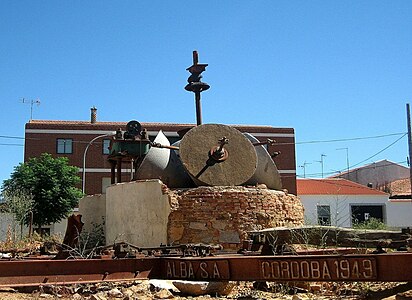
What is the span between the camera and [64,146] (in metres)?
45.9

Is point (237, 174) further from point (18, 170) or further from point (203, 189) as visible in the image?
point (18, 170)

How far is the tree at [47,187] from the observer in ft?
115

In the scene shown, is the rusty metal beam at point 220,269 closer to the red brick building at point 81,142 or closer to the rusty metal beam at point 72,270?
the rusty metal beam at point 72,270

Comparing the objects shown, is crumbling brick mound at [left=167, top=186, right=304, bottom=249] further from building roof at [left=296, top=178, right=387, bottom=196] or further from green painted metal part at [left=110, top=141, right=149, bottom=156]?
building roof at [left=296, top=178, right=387, bottom=196]

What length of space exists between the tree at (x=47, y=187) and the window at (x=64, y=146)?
7.90 m

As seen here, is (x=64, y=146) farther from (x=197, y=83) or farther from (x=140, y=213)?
(x=140, y=213)

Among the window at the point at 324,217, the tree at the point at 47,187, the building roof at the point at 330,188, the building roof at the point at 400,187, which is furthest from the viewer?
the building roof at the point at 400,187

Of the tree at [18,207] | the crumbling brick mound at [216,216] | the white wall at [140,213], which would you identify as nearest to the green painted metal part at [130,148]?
the white wall at [140,213]

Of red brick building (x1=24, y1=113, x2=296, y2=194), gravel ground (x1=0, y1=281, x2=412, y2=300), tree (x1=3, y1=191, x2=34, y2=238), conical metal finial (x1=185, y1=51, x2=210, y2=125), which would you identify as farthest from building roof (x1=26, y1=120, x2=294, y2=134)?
gravel ground (x1=0, y1=281, x2=412, y2=300)

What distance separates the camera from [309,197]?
43469 millimetres

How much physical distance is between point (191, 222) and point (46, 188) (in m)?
25.3

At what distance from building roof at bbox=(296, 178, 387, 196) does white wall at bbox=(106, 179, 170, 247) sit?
30.0m

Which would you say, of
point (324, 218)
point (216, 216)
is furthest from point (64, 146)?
point (216, 216)

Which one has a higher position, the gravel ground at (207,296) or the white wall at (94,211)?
the white wall at (94,211)
